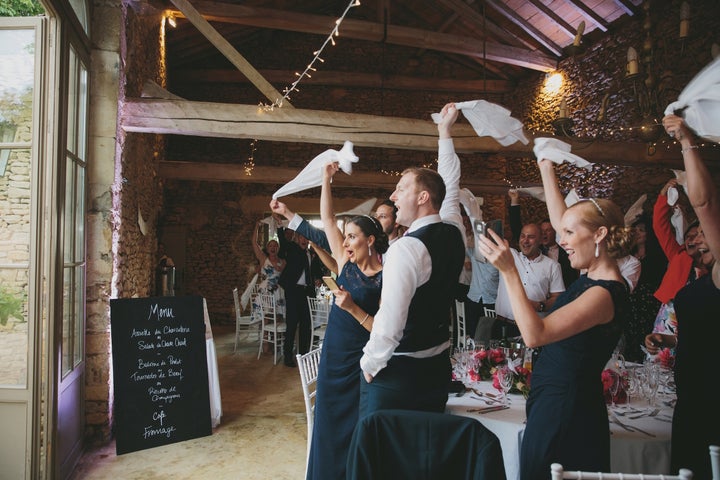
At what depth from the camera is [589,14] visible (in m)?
6.96

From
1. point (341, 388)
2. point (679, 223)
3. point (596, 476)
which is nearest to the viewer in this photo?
point (596, 476)

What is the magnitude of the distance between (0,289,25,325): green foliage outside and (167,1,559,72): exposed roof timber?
532cm

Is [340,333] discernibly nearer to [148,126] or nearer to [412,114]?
[148,126]

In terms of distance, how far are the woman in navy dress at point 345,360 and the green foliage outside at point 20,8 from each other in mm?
2011

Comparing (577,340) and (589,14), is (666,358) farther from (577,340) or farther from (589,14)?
(589,14)

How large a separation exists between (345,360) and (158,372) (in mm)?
1871

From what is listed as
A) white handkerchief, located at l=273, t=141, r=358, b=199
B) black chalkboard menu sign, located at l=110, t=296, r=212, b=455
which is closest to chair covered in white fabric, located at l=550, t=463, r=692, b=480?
white handkerchief, located at l=273, t=141, r=358, b=199

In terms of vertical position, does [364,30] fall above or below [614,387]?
above

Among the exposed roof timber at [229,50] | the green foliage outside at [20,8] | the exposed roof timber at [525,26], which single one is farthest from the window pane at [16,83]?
the exposed roof timber at [525,26]

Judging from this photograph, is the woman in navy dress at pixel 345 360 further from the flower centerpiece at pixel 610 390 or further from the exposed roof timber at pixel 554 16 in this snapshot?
the exposed roof timber at pixel 554 16

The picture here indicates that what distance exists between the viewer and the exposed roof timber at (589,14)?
690cm

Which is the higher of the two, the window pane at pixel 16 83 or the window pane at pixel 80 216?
the window pane at pixel 16 83

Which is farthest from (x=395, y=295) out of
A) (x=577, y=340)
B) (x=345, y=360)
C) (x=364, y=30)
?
(x=364, y=30)

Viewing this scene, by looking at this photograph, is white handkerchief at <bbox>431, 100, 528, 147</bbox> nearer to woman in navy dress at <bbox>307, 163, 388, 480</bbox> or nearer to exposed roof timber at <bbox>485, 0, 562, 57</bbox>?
woman in navy dress at <bbox>307, 163, 388, 480</bbox>
